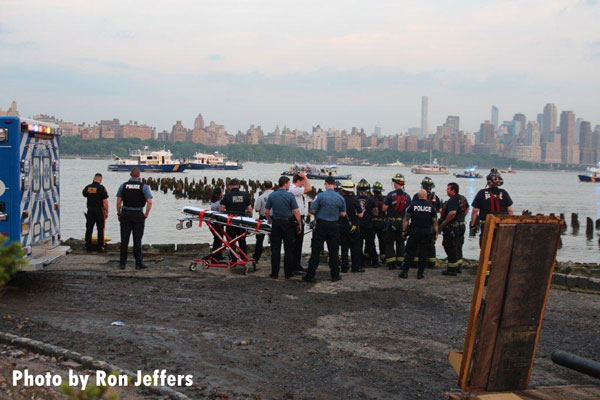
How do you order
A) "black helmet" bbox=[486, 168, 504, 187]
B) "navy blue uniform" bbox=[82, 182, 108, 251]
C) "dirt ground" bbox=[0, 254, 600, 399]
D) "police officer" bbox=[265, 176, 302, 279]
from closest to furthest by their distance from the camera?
"dirt ground" bbox=[0, 254, 600, 399] → "black helmet" bbox=[486, 168, 504, 187] → "police officer" bbox=[265, 176, 302, 279] → "navy blue uniform" bbox=[82, 182, 108, 251]

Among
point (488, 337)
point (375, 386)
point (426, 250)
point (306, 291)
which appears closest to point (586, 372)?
point (488, 337)

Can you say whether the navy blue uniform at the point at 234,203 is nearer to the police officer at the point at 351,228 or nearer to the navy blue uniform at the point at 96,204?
the police officer at the point at 351,228

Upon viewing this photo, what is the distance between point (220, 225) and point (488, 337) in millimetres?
7890

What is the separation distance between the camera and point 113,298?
31.6 ft

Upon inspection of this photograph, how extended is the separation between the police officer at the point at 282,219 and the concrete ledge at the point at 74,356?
18.2 ft

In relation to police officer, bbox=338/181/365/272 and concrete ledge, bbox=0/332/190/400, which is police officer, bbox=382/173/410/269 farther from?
concrete ledge, bbox=0/332/190/400

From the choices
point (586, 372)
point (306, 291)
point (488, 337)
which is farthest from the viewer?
point (306, 291)

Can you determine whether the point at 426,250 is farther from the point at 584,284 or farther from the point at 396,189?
the point at 584,284

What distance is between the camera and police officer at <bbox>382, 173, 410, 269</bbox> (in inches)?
518

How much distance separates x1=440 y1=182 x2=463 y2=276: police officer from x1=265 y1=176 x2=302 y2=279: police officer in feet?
9.35

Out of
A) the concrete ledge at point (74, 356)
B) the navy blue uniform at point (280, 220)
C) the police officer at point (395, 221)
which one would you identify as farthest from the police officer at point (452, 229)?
the concrete ledge at point (74, 356)

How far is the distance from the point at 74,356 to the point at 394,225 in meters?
8.10

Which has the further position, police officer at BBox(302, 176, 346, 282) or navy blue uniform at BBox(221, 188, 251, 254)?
navy blue uniform at BBox(221, 188, 251, 254)

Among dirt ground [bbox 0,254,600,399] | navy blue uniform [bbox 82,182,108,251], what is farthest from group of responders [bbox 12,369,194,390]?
navy blue uniform [bbox 82,182,108,251]
